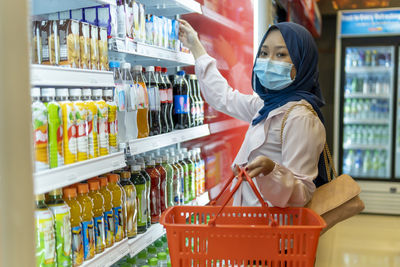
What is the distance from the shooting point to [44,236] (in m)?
1.44

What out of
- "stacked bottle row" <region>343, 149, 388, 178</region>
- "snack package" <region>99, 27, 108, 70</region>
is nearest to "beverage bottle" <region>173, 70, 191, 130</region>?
"snack package" <region>99, 27, 108, 70</region>

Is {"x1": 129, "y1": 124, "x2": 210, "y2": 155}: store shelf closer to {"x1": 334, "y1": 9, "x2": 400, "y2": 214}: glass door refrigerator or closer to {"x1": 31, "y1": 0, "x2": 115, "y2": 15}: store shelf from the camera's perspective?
{"x1": 31, "y1": 0, "x2": 115, "y2": 15}: store shelf

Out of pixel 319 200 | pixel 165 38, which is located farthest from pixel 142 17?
pixel 319 200

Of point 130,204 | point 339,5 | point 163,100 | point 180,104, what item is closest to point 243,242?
point 130,204

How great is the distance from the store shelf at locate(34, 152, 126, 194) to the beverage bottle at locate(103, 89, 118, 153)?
46mm

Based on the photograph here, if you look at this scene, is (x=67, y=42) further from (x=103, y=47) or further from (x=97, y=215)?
(x=97, y=215)

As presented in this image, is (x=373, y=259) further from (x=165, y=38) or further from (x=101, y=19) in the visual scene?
(x=101, y=19)

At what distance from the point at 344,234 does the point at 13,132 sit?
5.15 m

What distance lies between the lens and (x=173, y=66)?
2971mm

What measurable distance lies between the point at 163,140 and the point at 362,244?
367cm

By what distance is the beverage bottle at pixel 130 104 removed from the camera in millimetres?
2035

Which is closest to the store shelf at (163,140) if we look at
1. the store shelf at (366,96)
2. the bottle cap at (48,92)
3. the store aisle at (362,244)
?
the bottle cap at (48,92)

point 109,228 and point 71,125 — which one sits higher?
point 71,125

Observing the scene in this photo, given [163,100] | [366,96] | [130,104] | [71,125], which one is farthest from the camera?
[366,96]
